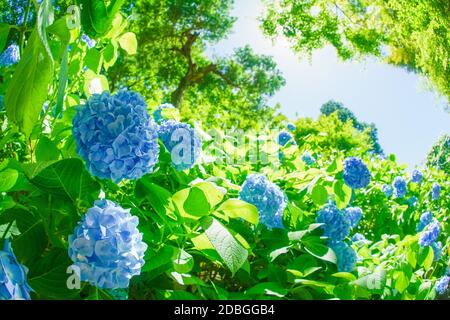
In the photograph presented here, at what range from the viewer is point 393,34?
9555 millimetres

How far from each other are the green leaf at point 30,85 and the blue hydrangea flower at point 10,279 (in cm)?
17

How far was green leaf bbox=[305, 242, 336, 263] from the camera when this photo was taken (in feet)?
3.19

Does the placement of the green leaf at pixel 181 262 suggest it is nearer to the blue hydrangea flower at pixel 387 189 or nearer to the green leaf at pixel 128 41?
the green leaf at pixel 128 41

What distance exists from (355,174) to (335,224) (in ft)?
1.50

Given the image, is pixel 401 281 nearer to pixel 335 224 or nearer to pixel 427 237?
pixel 335 224

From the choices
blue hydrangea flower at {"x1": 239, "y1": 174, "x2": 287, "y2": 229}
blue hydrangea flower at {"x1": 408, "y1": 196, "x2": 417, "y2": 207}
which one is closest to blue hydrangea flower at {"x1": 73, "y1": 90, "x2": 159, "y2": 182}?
blue hydrangea flower at {"x1": 239, "y1": 174, "x2": 287, "y2": 229}

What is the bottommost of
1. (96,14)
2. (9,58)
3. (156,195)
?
(156,195)

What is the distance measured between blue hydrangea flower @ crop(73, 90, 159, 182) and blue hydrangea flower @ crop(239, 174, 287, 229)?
1.19ft

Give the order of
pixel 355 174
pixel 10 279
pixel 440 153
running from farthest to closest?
1. pixel 440 153
2. pixel 355 174
3. pixel 10 279

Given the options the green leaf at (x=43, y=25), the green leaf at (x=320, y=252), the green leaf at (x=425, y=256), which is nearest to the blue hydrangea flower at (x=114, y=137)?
the green leaf at (x=43, y=25)

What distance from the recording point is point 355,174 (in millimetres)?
1517

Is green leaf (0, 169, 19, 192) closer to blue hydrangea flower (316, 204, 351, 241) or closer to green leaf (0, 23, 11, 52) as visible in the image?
green leaf (0, 23, 11, 52)

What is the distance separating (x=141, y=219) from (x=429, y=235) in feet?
2.87

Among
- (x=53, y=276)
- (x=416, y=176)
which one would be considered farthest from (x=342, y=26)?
(x=53, y=276)
